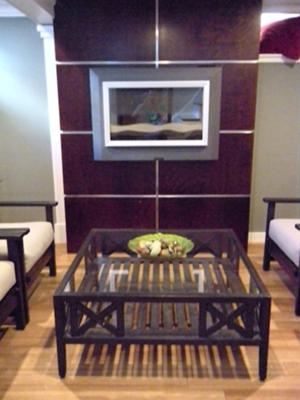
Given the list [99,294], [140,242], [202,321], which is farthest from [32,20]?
[202,321]

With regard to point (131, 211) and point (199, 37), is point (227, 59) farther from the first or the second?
point (131, 211)

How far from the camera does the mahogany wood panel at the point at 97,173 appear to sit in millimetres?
3436

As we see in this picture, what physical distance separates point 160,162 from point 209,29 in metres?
1.18

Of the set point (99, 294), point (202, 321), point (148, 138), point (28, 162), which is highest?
point (148, 138)

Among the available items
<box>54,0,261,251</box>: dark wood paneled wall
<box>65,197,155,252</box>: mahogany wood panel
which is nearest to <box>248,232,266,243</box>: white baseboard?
<box>54,0,261,251</box>: dark wood paneled wall

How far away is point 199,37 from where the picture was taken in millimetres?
3176

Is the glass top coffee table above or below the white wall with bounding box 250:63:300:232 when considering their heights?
below

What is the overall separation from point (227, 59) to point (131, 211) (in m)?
1.56

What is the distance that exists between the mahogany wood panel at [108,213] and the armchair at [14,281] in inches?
47.1

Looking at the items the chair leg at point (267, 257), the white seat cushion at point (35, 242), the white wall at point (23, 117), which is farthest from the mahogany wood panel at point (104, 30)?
the chair leg at point (267, 257)

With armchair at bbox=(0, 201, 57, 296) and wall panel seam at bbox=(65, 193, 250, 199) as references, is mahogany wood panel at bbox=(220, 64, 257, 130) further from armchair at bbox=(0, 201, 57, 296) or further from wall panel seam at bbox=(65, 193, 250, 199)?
armchair at bbox=(0, 201, 57, 296)

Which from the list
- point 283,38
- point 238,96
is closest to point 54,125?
point 238,96

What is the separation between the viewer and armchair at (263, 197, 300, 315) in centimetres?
262

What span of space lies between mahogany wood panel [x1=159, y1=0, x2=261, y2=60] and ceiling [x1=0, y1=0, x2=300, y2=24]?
25cm
